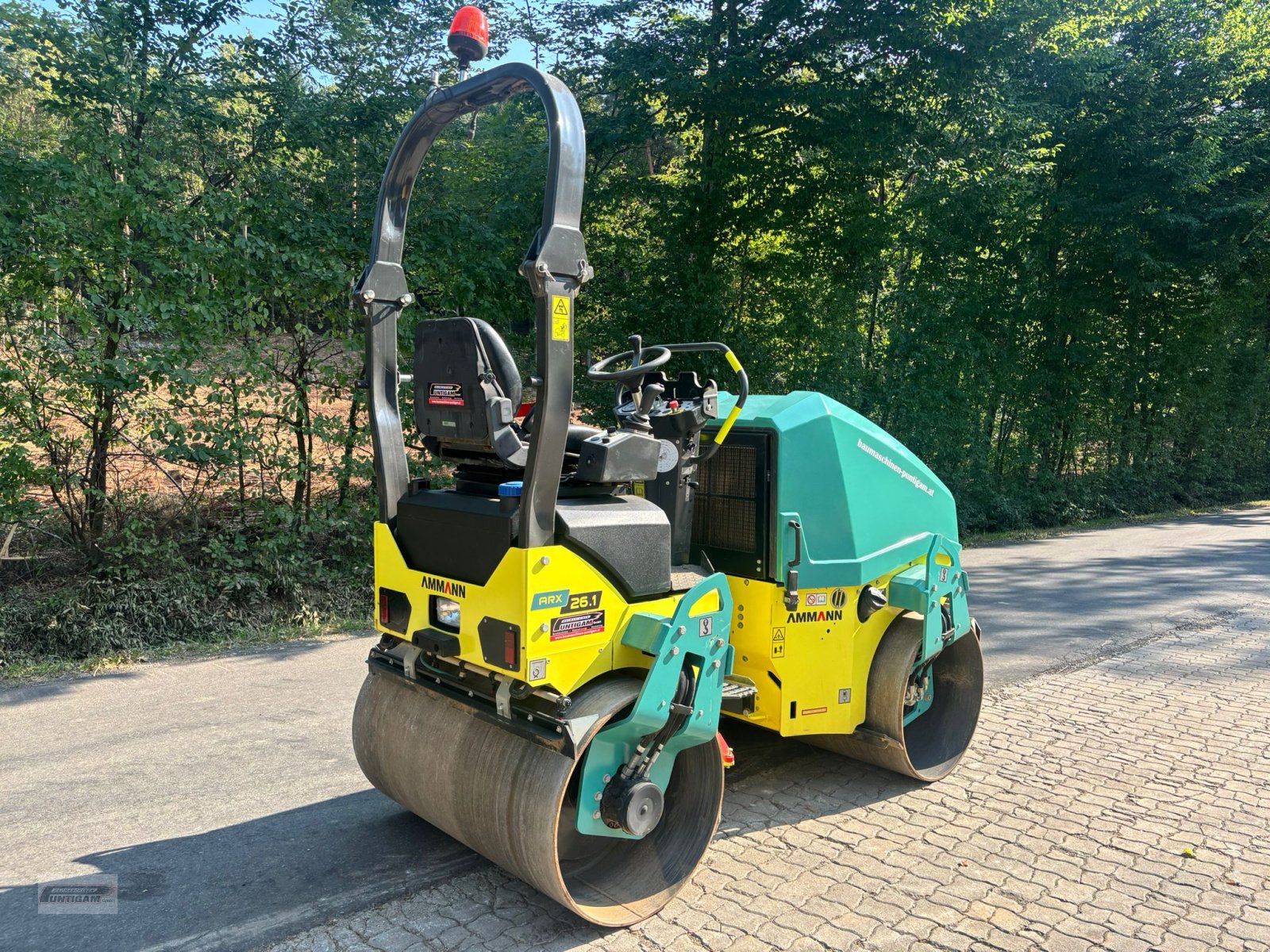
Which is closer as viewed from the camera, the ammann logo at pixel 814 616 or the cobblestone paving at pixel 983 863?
the cobblestone paving at pixel 983 863

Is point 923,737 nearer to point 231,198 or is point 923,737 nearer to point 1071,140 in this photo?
point 231,198

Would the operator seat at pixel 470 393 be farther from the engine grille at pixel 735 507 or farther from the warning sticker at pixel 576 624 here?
the engine grille at pixel 735 507

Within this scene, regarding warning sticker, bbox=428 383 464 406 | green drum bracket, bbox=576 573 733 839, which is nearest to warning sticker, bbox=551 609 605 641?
green drum bracket, bbox=576 573 733 839

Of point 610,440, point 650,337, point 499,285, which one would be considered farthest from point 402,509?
point 650,337

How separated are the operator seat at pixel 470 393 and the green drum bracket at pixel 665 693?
28.4 inches

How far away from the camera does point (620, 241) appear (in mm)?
10008

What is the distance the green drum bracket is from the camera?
3.11 m

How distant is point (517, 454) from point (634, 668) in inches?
34.7

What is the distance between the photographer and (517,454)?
10.2ft

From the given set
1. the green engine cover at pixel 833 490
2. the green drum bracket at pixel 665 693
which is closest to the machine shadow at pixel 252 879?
the green drum bracket at pixel 665 693

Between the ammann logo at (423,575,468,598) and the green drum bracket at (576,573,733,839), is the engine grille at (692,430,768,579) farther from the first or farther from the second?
the ammann logo at (423,575,468,598)

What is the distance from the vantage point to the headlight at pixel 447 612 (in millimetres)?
3262

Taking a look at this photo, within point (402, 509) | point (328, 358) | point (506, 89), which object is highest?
point (506, 89)

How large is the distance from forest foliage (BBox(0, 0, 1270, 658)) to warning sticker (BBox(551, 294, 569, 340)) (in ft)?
15.2
